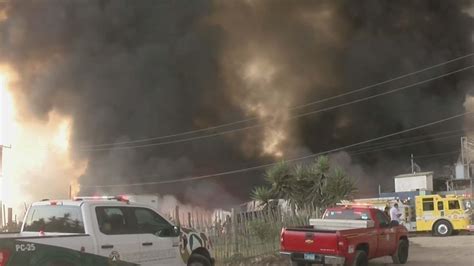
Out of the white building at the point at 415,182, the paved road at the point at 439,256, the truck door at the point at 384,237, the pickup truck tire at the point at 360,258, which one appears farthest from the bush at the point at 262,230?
the white building at the point at 415,182

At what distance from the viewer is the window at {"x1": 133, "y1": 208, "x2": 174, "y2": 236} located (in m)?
7.74

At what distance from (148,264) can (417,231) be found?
Result: 1931 cm

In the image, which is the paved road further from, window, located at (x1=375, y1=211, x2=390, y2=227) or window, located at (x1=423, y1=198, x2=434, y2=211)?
window, located at (x1=423, y1=198, x2=434, y2=211)

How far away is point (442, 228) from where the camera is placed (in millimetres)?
23109

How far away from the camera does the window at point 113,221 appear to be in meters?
7.18

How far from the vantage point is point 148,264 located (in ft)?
25.0

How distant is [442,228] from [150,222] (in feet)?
59.7

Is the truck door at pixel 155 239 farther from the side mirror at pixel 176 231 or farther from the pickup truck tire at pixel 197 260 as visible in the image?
the pickup truck tire at pixel 197 260

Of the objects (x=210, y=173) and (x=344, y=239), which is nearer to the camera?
(x=344, y=239)

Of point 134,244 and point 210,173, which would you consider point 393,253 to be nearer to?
point 134,244

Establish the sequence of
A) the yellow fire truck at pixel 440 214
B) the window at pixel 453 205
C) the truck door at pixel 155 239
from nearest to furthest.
→ 1. the truck door at pixel 155 239
2. the yellow fire truck at pixel 440 214
3. the window at pixel 453 205

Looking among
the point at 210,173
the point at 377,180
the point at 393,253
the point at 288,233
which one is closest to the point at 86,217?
the point at 288,233

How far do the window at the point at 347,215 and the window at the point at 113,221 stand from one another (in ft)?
17.4

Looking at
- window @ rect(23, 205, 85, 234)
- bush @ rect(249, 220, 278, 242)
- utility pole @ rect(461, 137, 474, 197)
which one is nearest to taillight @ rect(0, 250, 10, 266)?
window @ rect(23, 205, 85, 234)
